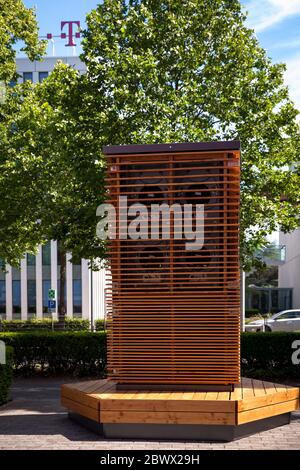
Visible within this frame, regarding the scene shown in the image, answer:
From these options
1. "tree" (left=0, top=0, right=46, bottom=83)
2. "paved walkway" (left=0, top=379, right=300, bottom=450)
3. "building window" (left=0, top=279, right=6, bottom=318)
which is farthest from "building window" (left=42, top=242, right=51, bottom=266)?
"paved walkway" (left=0, top=379, right=300, bottom=450)

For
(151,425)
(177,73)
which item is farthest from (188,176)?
(177,73)

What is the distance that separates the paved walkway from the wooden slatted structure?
3.39ft

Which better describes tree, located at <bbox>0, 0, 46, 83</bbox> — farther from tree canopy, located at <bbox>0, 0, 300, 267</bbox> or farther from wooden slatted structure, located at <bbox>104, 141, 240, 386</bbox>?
wooden slatted structure, located at <bbox>104, 141, 240, 386</bbox>

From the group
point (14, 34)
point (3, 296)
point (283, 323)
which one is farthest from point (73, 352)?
point (3, 296)

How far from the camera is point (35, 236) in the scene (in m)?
23.1

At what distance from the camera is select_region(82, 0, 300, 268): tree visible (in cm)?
1517

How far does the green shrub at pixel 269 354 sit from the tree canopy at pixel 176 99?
215 cm

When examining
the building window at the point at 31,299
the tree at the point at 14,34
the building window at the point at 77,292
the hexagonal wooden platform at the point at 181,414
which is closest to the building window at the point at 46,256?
the building window at the point at 31,299

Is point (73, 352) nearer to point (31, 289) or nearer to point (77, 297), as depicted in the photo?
point (77, 297)

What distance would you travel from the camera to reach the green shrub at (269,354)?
1463 cm

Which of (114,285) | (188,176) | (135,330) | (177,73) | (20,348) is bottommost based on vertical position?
(20,348)

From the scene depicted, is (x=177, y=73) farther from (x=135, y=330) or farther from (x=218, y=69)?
(x=135, y=330)

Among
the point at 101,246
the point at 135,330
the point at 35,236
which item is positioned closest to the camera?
the point at 135,330

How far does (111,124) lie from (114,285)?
6281 mm
